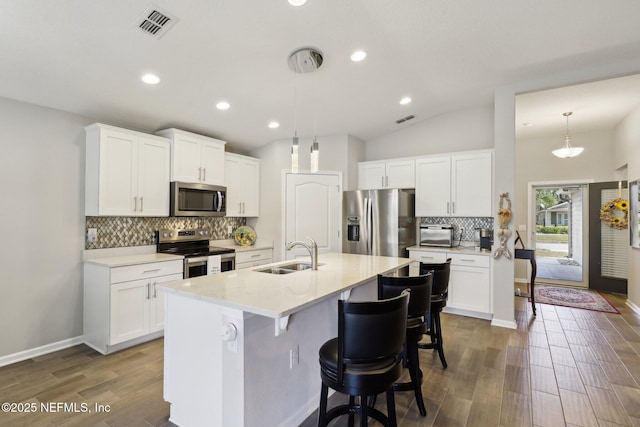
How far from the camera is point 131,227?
3.84 metres

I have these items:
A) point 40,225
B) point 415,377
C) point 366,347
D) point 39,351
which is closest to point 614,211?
point 415,377

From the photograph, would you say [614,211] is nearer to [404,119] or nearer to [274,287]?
[404,119]

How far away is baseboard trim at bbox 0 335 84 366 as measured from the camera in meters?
2.93

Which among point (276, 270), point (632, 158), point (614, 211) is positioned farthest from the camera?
point (614, 211)

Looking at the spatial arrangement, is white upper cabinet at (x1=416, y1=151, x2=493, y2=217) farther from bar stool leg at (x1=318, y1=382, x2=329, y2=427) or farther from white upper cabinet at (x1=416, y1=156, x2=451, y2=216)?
bar stool leg at (x1=318, y1=382, x2=329, y2=427)

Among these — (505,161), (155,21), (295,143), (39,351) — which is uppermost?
(155,21)

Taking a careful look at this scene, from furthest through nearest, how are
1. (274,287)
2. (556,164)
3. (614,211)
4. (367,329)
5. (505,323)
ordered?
(556,164) < (614,211) < (505,323) < (274,287) < (367,329)

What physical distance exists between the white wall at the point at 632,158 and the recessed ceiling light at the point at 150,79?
20.0 ft

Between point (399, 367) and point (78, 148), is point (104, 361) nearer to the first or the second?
point (78, 148)

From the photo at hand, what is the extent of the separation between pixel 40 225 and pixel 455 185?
16.2 ft

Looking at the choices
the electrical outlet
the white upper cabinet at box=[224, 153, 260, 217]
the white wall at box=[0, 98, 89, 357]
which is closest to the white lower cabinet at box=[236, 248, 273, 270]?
the white upper cabinet at box=[224, 153, 260, 217]

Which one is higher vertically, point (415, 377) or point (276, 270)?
point (276, 270)

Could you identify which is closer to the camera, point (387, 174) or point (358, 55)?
point (358, 55)

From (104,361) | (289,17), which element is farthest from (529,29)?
(104,361)
